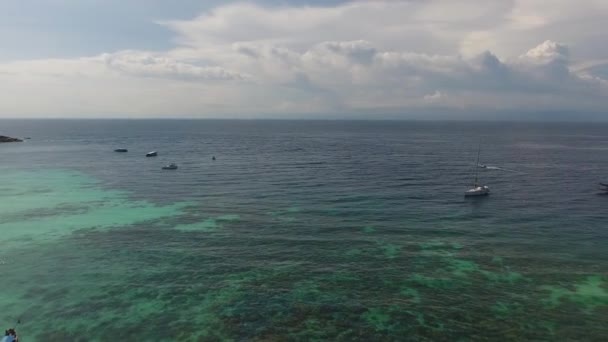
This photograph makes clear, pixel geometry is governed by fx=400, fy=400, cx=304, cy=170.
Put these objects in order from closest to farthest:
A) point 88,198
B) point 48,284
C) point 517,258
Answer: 1. point 48,284
2. point 517,258
3. point 88,198

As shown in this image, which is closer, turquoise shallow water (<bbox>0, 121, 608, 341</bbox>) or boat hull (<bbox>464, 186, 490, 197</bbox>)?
turquoise shallow water (<bbox>0, 121, 608, 341</bbox>)

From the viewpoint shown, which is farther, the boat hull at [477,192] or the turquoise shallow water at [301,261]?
the boat hull at [477,192]

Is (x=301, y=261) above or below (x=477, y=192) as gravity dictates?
below

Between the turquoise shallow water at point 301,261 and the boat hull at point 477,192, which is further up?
the boat hull at point 477,192

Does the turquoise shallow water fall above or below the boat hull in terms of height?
below

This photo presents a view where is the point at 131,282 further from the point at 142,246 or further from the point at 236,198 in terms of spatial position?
the point at 236,198

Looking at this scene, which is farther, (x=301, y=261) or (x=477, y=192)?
(x=477, y=192)

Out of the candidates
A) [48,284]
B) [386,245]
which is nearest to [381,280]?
[386,245]

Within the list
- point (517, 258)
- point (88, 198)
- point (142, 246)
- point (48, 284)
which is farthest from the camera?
point (88, 198)
